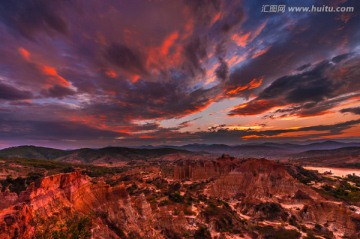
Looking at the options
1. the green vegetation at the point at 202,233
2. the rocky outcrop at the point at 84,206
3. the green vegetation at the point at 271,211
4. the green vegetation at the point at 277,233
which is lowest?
the green vegetation at the point at 277,233

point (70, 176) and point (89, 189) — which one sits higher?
point (70, 176)

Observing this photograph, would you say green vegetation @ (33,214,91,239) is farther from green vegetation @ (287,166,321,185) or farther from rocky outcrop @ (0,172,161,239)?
green vegetation @ (287,166,321,185)

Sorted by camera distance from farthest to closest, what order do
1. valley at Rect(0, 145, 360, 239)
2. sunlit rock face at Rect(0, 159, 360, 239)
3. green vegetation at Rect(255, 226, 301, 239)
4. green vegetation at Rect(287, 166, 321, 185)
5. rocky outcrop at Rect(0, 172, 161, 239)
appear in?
green vegetation at Rect(287, 166, 321, 185)
green vegetation at Rect(255, 226, 301, 239)
rocky outcrop at Rect(0, 172, 161, 239)
valley at Rect(0, 145, 360, 239)
sunlit rock face at Rect(0, 159, 360, 239)

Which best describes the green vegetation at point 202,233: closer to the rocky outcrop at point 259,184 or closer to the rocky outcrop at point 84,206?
the rocky outcrop at point 84,206

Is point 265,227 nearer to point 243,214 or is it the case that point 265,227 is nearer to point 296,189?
point 243,214

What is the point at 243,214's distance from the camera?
71.3m

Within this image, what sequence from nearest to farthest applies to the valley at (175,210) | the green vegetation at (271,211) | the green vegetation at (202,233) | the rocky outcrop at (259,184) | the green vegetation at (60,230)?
the green vegetation at (60,230) < the valley at (175,210) < the green vegetation at (202,233) < the green vegetation at (271,211) < the rocky outcrop at (259,184)

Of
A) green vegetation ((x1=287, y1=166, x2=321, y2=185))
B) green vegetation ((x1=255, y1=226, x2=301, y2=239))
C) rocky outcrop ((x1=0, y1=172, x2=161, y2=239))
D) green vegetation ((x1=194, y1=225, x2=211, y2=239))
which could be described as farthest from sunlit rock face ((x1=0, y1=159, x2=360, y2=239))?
green vegetation ((x1=287, y1=166, x2=321, y2=185))

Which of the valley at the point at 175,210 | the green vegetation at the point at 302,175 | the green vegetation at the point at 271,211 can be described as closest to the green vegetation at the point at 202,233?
the valley at the point at 175,210

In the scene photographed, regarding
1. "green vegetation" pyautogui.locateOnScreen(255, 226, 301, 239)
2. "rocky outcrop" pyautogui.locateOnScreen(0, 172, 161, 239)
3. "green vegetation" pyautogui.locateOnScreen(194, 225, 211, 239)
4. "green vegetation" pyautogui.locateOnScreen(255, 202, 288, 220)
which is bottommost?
"green vegetation" pyautogui.locateOnScreen(255, 226, 301, 239)

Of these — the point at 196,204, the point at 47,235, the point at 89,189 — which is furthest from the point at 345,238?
the point at 47,235

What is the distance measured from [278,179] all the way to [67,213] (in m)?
86.4

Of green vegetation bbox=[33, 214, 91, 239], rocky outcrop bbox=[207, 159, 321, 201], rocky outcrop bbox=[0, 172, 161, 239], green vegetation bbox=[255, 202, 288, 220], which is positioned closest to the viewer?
green vegetation bbox=[33, 214, 91, 239]

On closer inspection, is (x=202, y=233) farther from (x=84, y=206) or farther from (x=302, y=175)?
(x=302, y=175)
